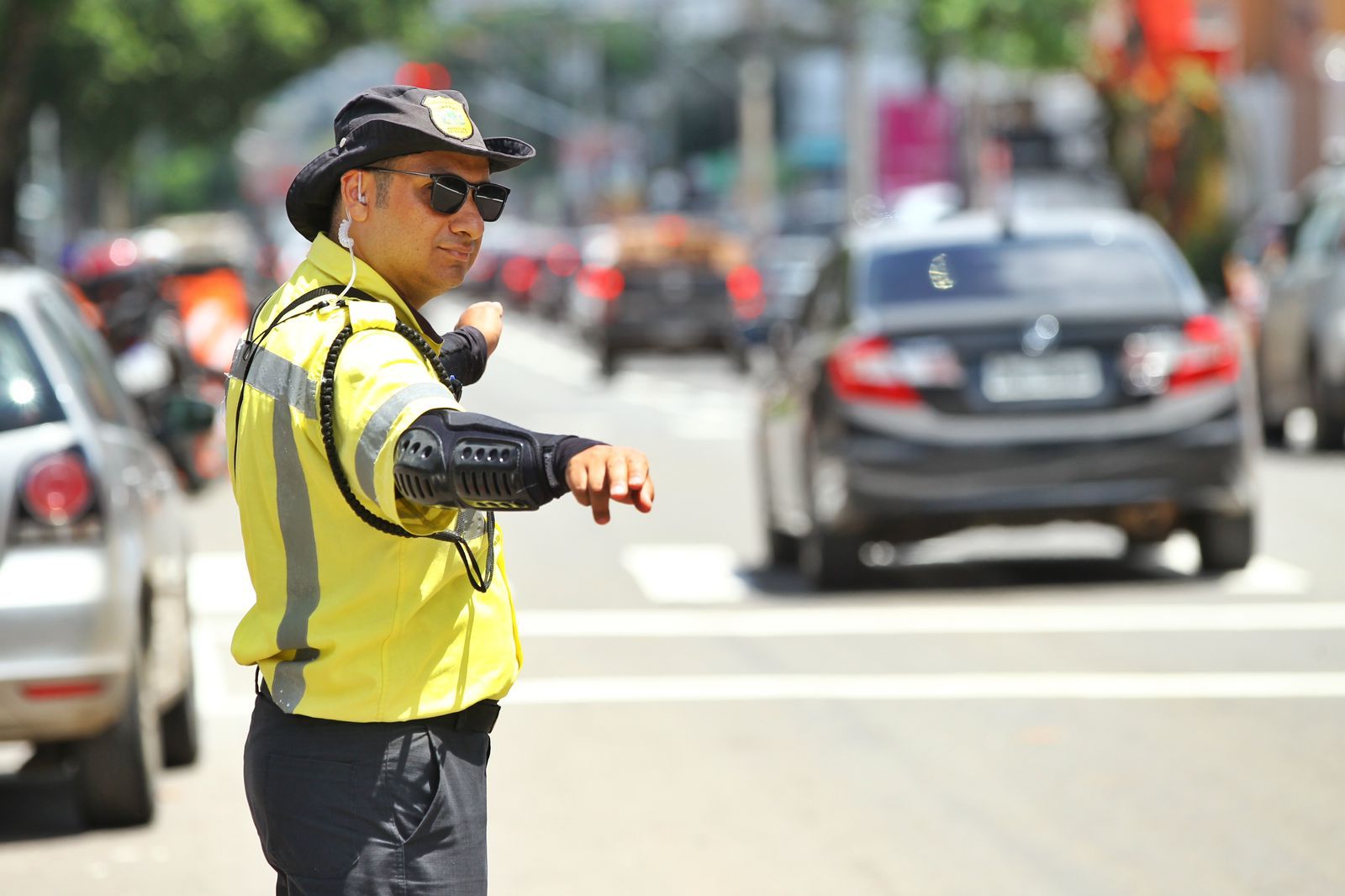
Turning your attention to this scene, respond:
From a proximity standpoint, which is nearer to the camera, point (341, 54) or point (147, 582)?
point (147, 582)

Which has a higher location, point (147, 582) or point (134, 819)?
point (147, 582)

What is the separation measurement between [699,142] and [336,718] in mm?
126525

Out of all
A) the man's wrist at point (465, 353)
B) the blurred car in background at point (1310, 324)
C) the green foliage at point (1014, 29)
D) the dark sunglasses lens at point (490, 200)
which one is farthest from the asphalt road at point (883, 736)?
the green foliage at point (1014, 29)

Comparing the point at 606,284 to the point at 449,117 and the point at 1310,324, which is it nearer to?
the point at 1310,324

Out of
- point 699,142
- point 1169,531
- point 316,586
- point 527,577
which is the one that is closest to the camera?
point 316,586

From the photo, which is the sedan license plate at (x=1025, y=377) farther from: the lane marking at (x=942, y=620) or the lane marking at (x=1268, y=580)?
the lane marking at (x=1268, y=580)

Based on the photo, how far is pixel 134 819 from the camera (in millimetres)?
7465

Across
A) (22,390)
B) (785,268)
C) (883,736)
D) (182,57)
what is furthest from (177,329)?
(182,57)

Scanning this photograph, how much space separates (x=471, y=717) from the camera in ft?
12.2

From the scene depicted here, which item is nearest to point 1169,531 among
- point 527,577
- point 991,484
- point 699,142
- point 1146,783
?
point 991,484

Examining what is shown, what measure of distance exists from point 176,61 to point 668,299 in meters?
15.3

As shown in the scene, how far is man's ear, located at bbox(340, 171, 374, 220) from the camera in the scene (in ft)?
12.1

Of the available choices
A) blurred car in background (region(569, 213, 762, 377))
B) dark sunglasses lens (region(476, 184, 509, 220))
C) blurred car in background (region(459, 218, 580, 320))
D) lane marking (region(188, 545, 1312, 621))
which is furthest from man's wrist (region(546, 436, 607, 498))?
blurred car in background (region(459, 218, 580, 320))

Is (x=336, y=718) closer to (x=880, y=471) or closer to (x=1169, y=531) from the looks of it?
(x=880, y=471)
